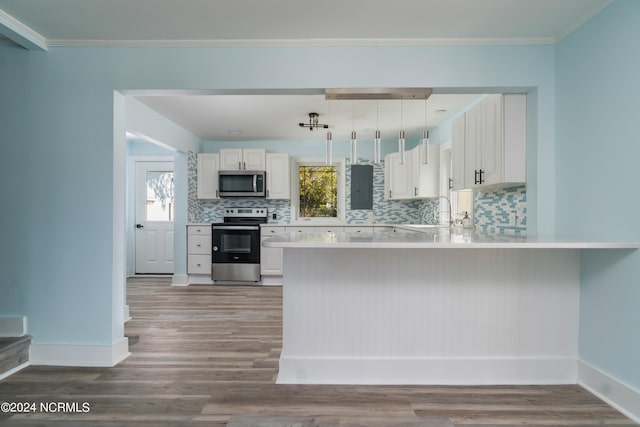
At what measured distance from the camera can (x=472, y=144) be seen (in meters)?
3.07

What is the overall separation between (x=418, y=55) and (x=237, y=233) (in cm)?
370

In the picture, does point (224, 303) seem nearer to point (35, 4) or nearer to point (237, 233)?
point (237, 233)

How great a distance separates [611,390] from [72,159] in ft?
12.1

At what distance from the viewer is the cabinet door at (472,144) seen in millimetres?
2949

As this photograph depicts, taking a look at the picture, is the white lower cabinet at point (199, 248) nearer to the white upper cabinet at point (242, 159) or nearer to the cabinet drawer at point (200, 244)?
the cabinet drawer at point (200, 244)

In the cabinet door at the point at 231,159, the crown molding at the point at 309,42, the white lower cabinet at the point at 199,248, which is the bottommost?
the white lower cabinet at the point at 199,248

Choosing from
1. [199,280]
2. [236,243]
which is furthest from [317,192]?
[199,280]

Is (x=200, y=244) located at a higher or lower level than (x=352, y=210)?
lower

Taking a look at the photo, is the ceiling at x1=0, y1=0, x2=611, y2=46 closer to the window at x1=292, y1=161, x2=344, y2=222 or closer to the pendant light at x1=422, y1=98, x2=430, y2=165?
the pendant light at x1=422, y1=98, x2=430, y2=165

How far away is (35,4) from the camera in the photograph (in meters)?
2.11

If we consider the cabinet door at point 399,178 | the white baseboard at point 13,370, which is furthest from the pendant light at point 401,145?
the white baseboard at point 13,370

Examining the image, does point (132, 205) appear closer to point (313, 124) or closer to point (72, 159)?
point (313, 124)

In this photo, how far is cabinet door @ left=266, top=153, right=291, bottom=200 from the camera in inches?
221

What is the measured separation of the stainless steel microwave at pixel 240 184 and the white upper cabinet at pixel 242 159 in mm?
117
